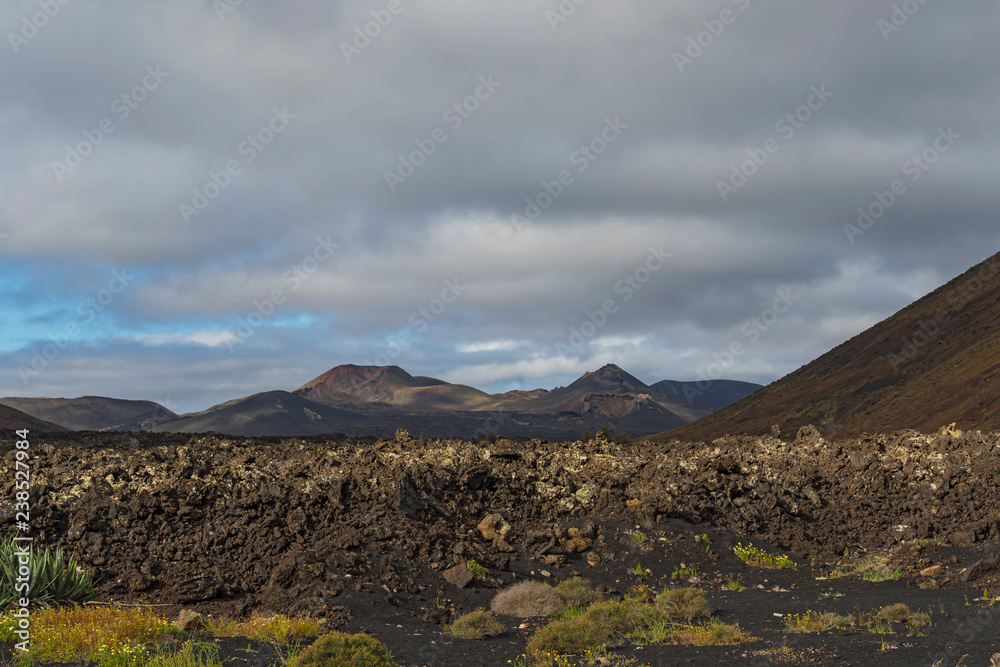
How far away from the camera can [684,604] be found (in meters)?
11.2

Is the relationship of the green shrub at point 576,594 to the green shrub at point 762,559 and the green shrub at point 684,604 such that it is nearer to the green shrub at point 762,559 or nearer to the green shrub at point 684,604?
the green shrub at point 684,604

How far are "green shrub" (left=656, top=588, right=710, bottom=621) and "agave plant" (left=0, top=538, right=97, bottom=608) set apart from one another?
334 inches

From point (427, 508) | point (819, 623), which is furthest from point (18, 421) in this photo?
point (819, 623)

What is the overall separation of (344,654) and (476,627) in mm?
2692

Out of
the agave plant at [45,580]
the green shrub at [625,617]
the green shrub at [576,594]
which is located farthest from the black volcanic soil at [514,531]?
the green shrub at [576,594]

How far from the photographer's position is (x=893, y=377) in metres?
58.3

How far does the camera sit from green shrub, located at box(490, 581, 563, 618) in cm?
1163

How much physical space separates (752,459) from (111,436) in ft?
84.3

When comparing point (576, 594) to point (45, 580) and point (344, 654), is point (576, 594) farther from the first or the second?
point (45, 580)

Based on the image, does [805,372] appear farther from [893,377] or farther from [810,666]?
[810,666]

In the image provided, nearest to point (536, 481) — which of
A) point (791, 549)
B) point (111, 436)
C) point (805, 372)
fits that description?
point (791, 549)

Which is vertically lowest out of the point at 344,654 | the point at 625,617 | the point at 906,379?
the point at 625,617

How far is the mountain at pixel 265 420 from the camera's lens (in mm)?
171250

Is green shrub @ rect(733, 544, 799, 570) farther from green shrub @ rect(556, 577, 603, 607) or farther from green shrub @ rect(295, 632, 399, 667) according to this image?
green shrub @ rect(295, 632, 399, 667)
